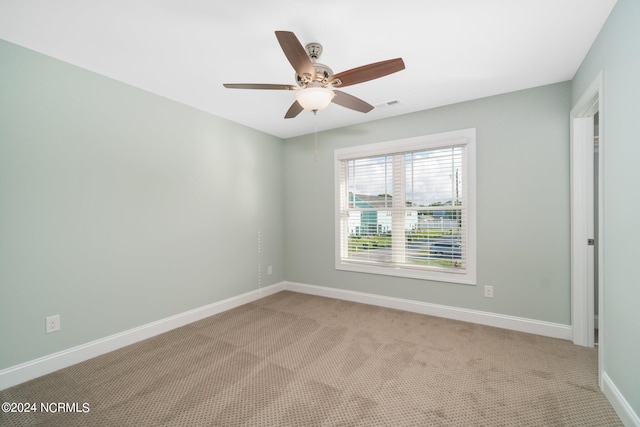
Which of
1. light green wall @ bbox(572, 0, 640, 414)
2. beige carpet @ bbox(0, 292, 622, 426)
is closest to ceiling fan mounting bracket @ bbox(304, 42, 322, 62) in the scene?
light green wall @ bbox(572, 0, 640, 414)

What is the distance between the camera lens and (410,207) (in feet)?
11.6

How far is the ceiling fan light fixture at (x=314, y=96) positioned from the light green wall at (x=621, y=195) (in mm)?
1705

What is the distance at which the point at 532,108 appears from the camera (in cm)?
280

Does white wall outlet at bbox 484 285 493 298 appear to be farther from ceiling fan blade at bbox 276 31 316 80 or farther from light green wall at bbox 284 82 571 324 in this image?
ceiling fan blade at bbox 276 31 316 80

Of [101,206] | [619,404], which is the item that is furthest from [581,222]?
[101,206]

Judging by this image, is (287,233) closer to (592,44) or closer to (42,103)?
(42,103)

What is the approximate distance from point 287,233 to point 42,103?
3.18 metres

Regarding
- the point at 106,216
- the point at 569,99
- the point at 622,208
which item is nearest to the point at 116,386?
the point at 106,216

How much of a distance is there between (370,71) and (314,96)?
398 millimetres

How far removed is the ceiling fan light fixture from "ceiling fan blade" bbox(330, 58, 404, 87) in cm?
11

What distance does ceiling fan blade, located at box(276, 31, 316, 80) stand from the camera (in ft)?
4.79

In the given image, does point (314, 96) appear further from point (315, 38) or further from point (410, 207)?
point (410, 207)

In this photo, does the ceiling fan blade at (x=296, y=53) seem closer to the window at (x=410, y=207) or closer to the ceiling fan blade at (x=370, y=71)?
the ceiling fan blade at (x=370, y=71)

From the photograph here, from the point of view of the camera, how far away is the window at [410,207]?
3.18 m
